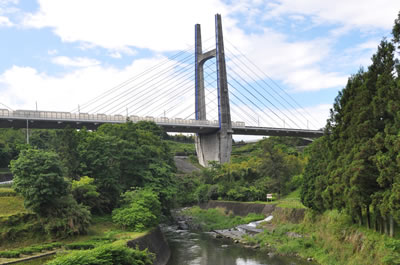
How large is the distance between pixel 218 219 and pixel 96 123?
24.0m

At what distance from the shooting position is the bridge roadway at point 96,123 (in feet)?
160

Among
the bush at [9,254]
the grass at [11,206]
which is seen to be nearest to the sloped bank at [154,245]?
the bush at [9,254]

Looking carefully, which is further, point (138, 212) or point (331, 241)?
point (138, 212)

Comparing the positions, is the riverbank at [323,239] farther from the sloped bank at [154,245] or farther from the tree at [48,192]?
the tree at [48,192]

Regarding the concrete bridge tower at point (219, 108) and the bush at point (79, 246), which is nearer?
the bush at point (79, 246)

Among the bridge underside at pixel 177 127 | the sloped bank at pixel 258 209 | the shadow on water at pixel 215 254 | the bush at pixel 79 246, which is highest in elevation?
the bridge underside at pixel 177 127

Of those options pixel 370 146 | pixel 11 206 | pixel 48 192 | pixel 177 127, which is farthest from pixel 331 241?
pixel 177 127

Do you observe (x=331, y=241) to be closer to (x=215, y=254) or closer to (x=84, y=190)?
(x=215, y=254)

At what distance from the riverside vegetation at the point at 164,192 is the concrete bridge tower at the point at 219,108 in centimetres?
3038

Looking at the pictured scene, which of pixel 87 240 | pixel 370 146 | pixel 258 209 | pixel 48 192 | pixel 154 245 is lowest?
pixel 258 209

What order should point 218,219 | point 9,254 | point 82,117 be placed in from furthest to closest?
point 82,117, point 218,219, point 9,254

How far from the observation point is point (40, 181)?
20.5 metres

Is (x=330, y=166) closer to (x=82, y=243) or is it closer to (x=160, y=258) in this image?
(x=160, y=258)

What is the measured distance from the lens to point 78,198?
85.7 ft
